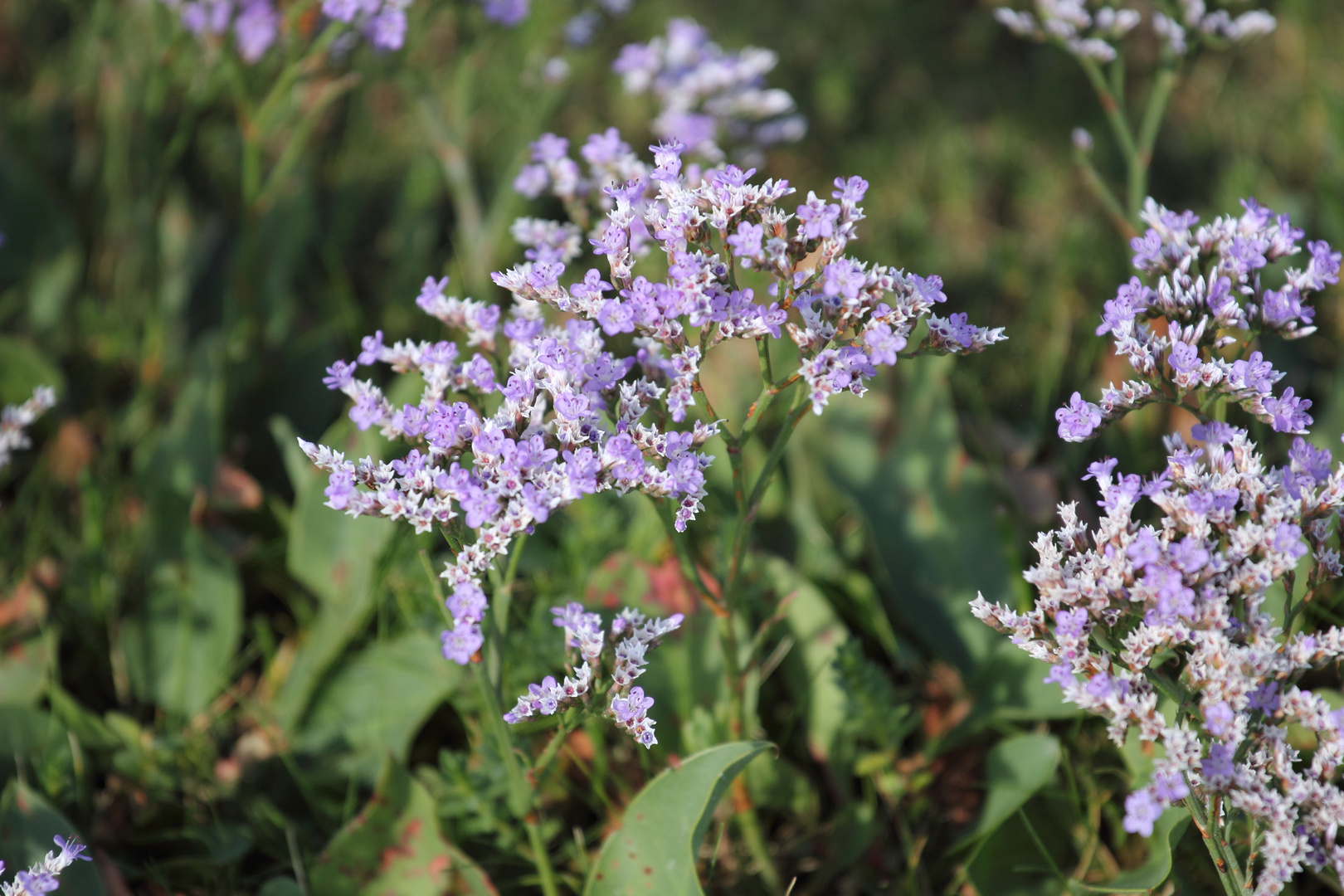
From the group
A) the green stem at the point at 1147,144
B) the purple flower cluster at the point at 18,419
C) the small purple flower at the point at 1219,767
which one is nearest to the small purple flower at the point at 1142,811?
the small purple flower at the point at 1219,767

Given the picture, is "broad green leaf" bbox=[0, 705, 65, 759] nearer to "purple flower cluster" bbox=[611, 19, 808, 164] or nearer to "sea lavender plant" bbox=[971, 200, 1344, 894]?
"sea lavender plant" bbox=[971, 200, 1344, 894]

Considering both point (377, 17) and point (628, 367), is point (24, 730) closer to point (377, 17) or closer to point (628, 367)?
point (628, 367)

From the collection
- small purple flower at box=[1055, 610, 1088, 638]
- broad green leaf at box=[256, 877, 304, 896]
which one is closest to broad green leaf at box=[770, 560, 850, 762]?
small purple flower at box=[1055, 610, 1088, 638]

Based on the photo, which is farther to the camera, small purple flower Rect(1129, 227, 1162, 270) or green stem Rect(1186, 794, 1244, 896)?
small purple flower Rect(1129, 227, 1162, 270)

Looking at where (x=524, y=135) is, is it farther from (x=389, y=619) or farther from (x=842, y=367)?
(x=842, y=367)

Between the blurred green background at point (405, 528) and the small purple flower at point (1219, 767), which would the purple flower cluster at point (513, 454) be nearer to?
the blurred green background at point (405, 528)

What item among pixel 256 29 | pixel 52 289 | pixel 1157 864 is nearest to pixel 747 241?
pixel 1157 864
